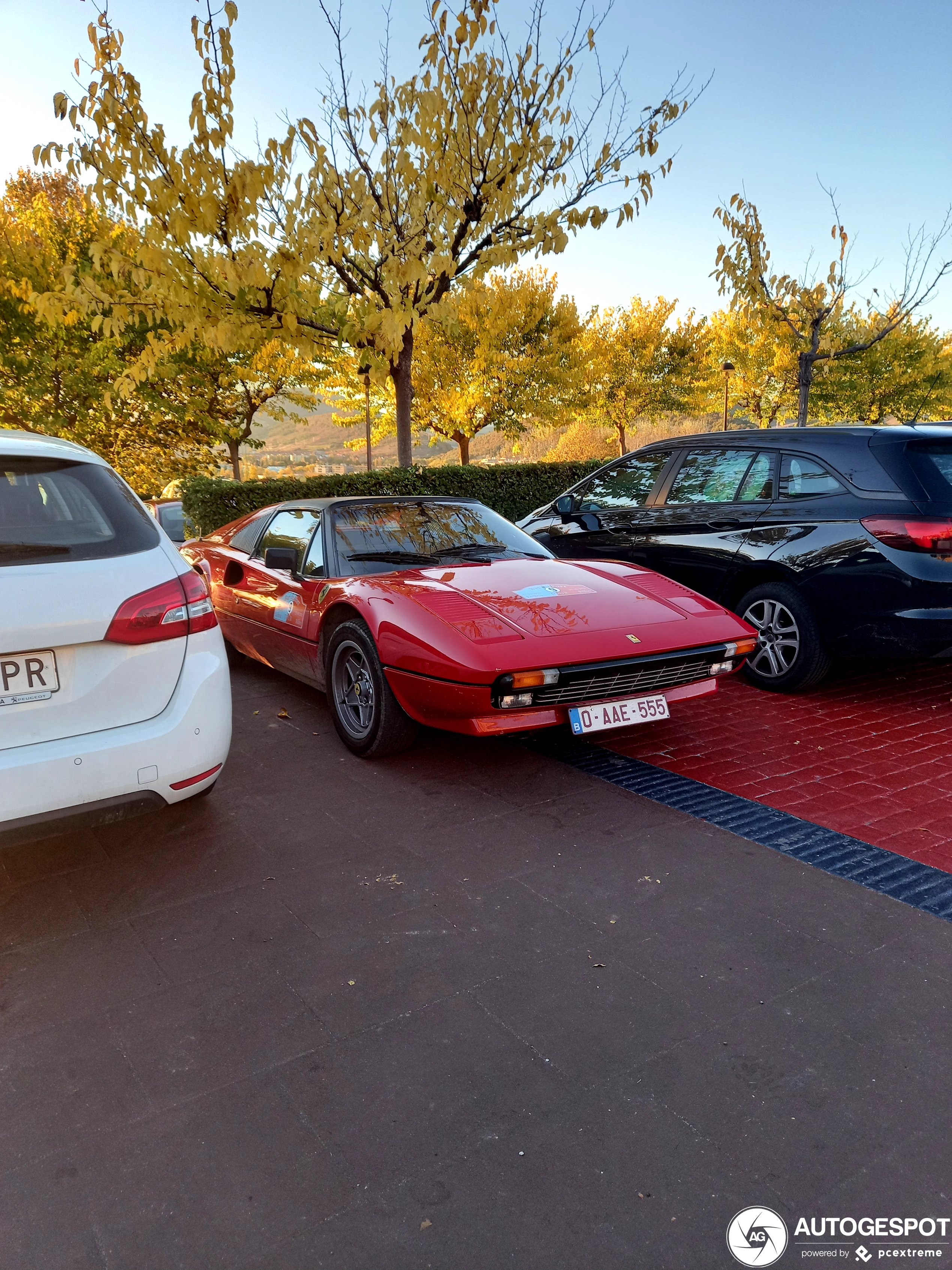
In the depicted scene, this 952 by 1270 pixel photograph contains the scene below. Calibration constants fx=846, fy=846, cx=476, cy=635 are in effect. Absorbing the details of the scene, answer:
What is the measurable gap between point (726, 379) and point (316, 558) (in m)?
35.5

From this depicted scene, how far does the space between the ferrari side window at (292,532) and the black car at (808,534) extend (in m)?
2.11

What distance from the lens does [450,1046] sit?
7.55 ft

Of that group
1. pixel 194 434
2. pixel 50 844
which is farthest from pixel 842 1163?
pixel 194 434

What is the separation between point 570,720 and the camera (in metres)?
3.87

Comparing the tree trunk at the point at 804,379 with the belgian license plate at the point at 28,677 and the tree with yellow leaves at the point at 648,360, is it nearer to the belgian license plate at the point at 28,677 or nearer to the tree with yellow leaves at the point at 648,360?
the belgian license plate at the point at 28,677

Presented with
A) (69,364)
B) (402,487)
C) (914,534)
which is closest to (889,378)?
(402,487)

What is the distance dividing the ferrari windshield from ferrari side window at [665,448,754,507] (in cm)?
155

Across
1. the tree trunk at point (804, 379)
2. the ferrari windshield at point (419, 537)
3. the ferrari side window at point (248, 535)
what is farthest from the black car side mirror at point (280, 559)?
the tree trunk at point (804, 379)

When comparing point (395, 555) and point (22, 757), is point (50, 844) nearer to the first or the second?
point (22, 757)

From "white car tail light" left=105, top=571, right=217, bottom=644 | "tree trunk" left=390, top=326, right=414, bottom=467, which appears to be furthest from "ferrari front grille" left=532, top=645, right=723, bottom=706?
"tree trunk" left=390, top=326, right=414, bottom=467

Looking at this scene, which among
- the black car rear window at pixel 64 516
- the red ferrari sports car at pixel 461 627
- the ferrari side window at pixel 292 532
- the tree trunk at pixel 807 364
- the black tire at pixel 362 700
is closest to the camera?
the black car rear window at pixel 64 516

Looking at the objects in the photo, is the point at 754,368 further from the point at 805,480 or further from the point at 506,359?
the point at 805,480

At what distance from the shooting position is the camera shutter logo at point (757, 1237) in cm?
169

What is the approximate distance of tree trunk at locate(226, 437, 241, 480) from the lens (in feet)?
78.5
